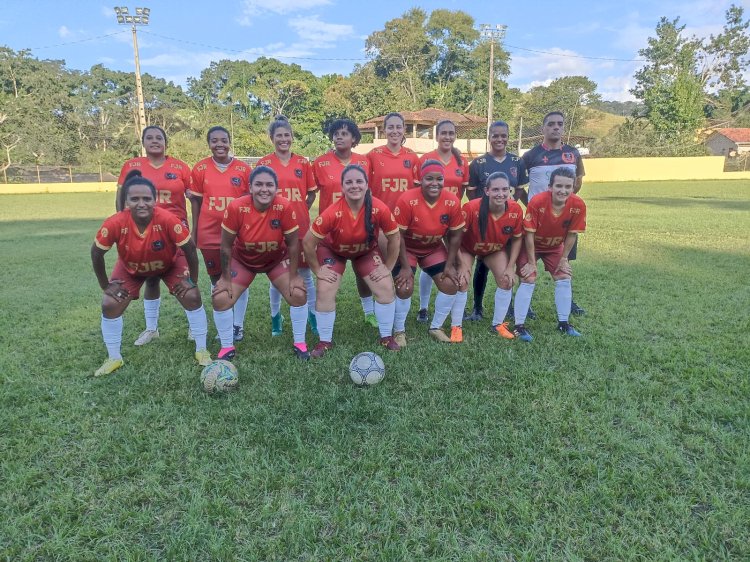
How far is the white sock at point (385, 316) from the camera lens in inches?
182

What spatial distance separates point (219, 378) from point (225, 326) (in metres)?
0.81

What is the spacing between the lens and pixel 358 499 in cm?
261

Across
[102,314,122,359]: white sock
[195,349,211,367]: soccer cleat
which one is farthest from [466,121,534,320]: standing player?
[102,314,122,359]: white sock

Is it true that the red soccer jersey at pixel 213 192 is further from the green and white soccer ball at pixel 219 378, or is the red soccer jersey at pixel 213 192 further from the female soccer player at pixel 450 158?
the female soccer player at pixel 450 158

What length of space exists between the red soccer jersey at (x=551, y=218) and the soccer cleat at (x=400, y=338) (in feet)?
5.27

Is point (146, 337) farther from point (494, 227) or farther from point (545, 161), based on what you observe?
point (545, 161)

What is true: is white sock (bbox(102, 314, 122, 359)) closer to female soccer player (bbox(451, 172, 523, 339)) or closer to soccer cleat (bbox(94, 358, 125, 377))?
soccer cleat (bbox(94, 358, 125, 377))

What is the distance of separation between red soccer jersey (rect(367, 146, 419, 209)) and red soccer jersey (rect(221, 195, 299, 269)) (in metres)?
1.24

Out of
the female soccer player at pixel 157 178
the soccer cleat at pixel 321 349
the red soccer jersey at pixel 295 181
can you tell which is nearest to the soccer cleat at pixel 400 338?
the soccer cleat at pixel 321 349

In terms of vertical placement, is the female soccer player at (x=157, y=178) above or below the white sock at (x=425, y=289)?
above

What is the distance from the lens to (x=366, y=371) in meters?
3.83

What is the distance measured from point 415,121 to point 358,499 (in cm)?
4223

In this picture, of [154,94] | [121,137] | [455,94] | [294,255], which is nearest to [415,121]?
[455,94]

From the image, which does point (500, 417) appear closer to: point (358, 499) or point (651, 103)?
point (358, 499)
